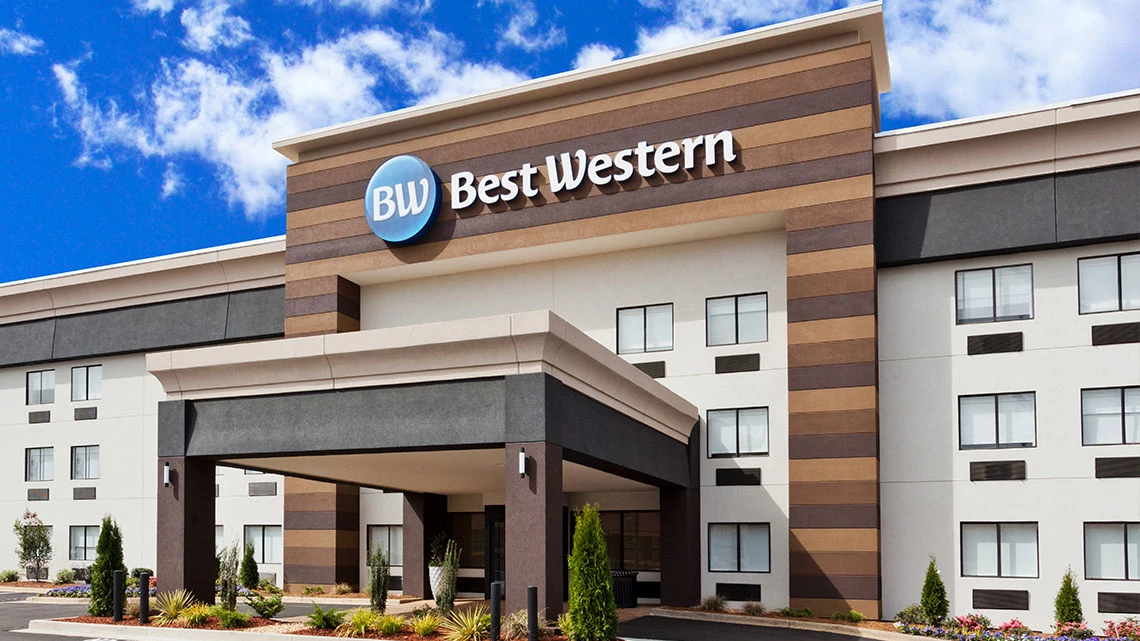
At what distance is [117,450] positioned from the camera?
130ft

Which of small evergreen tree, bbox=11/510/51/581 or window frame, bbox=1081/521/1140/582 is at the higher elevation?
window frame, bbox=1081/521/1140/582

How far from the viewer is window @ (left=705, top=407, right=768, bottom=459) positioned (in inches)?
1163

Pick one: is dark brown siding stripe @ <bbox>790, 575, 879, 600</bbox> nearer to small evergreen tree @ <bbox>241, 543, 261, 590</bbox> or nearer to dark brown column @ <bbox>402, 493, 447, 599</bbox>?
dark brown column @ <bbox>402, 493, 447, 599</bbox>

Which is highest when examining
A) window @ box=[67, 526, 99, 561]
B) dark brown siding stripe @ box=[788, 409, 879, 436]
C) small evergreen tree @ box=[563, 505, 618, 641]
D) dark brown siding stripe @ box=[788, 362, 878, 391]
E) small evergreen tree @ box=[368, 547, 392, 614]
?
dark brown siding stripe @ box=[788, 362, 878, 391]

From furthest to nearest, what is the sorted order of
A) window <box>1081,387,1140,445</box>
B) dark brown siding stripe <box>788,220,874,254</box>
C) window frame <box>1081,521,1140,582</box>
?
dark brown siding stripe <box>788,220,874,254</box> → window <box>1081,387,1140,445</box> → window frame <box>1081,521,1140,582</box>

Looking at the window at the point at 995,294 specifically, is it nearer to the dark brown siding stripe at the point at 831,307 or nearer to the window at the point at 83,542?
the dark brown siding stripe at the point at 831,307

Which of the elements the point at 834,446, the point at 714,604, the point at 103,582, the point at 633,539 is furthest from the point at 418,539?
the point at 834,446

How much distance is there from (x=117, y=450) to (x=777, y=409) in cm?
2416

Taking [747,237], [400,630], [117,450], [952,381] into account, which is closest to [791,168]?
[747,237]

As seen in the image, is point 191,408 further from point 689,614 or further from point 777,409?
point 777,409

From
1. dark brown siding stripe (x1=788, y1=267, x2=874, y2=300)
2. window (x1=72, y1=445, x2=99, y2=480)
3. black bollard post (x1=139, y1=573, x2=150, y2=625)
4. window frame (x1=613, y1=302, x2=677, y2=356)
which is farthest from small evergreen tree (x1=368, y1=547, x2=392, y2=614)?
window (x1=72, y1=445, x2=99, y2=480)

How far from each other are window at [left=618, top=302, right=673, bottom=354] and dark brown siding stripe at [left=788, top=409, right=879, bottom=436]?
14.3 feet

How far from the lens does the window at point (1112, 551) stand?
25469mm

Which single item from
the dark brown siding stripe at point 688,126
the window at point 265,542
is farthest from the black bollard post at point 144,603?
the dark brown siding stripe at point 688,126
